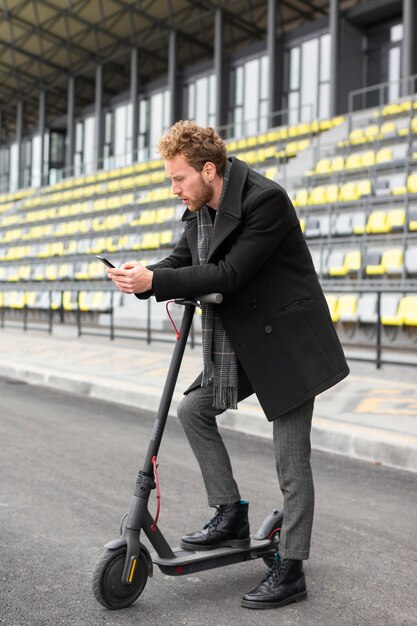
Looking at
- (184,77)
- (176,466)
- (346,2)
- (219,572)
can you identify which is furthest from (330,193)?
(184,77)

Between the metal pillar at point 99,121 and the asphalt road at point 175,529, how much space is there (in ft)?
105

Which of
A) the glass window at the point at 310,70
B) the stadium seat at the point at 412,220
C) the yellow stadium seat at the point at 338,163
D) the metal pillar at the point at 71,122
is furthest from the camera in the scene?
the metal pillar at the point at 71,122

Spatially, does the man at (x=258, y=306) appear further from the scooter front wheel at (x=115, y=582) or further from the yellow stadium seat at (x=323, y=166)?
the yellow stadium seat at (x=323, y=166)

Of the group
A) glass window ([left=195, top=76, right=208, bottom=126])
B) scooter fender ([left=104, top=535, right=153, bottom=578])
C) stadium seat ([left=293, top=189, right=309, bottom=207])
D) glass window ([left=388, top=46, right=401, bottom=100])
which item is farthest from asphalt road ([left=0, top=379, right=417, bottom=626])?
glass window ([left=195, top=76, right=208, bottom=126])

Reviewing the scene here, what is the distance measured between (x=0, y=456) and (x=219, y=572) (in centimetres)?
261

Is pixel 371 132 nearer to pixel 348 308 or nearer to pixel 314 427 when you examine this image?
pixel 348 308

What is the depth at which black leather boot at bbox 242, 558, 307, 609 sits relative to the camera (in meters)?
2.75

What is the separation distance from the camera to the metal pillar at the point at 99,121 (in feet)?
119

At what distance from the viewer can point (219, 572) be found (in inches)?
123

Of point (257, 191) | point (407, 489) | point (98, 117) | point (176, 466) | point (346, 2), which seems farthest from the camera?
point (98, 117)

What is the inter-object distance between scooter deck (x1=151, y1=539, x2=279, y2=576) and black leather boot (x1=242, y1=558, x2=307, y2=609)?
0.17m

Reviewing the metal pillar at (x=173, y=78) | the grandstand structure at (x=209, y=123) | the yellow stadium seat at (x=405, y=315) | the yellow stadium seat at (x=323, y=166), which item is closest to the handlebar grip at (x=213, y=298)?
the grandstand structure at (x=209, y=123)

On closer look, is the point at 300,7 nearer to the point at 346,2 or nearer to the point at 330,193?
the point at 346,2

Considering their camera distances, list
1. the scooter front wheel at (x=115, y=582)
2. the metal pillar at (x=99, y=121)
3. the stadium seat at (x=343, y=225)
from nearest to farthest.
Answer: the scooter front wheel at (x=115, y=582)
the stadium seat at (x=343, y=225)
the metal pillar at (x=99, y=121)
